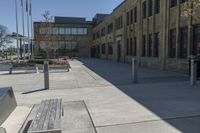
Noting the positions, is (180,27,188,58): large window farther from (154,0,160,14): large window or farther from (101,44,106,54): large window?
(101,44,106,54): large window

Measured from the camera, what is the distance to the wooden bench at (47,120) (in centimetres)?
364

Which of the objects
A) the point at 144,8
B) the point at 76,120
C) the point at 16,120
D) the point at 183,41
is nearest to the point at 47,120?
the point at 76,120

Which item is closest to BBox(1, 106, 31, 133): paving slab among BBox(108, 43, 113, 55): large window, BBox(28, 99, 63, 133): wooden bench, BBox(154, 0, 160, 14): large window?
BBox(28, 99, 63, 133): wooden bench

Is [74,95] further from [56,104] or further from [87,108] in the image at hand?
[56,104]

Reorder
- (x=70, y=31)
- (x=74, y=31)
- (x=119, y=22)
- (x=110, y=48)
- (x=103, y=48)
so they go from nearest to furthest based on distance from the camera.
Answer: (x=119, y=22) < (x=110, y=48) < (x=103, y=48) < (x=70, y=31) < (x=74, y=31)

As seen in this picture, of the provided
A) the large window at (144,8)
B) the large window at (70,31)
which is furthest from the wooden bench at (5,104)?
the large window at (70,31)

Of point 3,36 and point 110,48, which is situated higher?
point 3,36

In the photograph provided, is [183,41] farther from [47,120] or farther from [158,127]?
[47,120]

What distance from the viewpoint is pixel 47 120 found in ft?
13.5

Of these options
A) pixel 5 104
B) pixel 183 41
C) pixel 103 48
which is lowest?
pixel 5 104

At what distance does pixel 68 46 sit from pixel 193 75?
53909 millimetres

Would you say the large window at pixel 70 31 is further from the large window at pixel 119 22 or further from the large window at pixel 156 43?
the large window at pixel 156 43

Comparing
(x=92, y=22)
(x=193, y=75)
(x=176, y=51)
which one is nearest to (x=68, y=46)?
(x=92, y=22)

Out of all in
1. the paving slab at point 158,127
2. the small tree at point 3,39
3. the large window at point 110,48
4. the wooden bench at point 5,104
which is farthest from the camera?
the small tree at point 3,39
